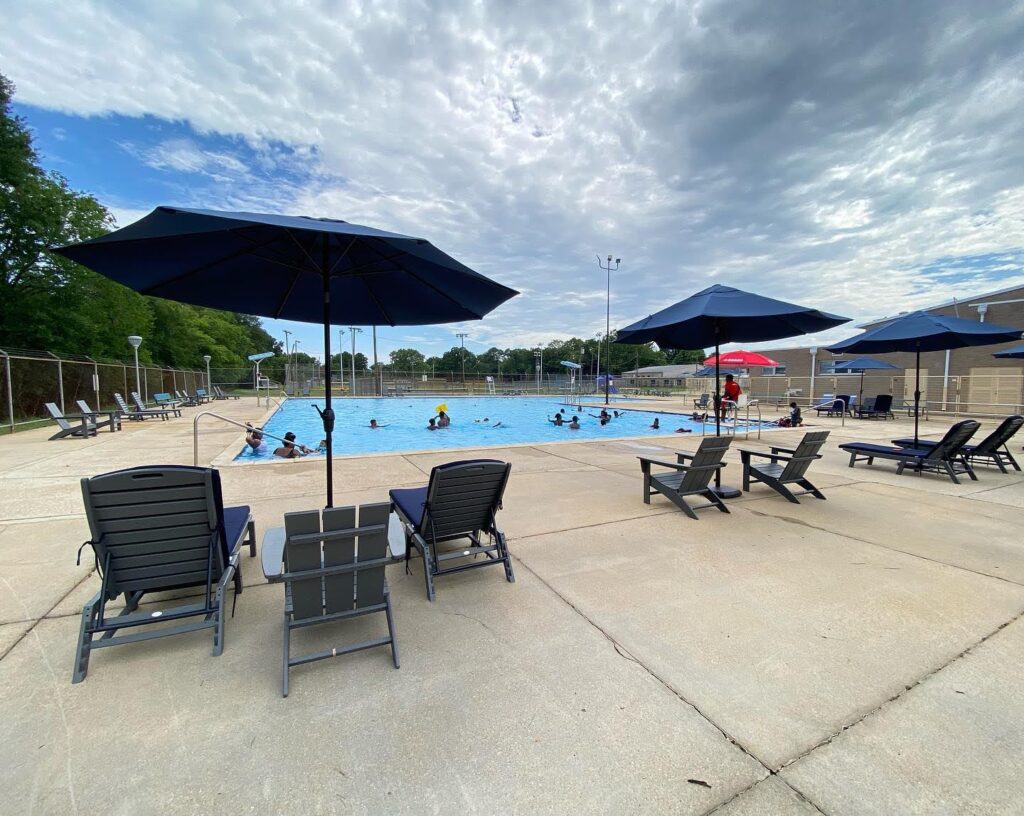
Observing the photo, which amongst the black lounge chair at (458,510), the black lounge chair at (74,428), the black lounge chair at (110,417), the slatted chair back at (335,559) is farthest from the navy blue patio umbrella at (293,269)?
the black lounge chair at (110,417)

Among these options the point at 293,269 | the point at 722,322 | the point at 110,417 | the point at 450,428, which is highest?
the point at 293,269

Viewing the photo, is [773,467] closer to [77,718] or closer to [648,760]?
[648,760]

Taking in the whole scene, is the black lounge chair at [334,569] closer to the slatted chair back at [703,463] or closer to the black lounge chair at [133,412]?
the slatted chair back at [703,463]

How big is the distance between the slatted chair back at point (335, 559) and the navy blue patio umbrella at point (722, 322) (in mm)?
4126

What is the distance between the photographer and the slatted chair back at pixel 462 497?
118 inches

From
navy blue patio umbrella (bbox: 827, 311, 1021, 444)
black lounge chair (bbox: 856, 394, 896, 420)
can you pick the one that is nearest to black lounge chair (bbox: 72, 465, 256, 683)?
navy blue patio umbrella (bbox: 827, 311, 1021, 444)

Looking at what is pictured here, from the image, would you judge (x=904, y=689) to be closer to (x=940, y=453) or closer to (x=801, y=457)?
(x=801, y=457)

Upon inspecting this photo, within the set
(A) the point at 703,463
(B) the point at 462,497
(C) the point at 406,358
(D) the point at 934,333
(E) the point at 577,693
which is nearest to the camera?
(E) the point at 577,693

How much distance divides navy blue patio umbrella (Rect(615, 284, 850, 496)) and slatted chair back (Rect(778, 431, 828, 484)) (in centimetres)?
68

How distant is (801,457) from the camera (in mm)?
5391

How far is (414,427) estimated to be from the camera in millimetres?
18531

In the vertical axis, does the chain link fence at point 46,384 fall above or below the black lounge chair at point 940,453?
above

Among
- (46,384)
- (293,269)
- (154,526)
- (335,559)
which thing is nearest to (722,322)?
(293,269)

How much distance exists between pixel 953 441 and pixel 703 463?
477cm
